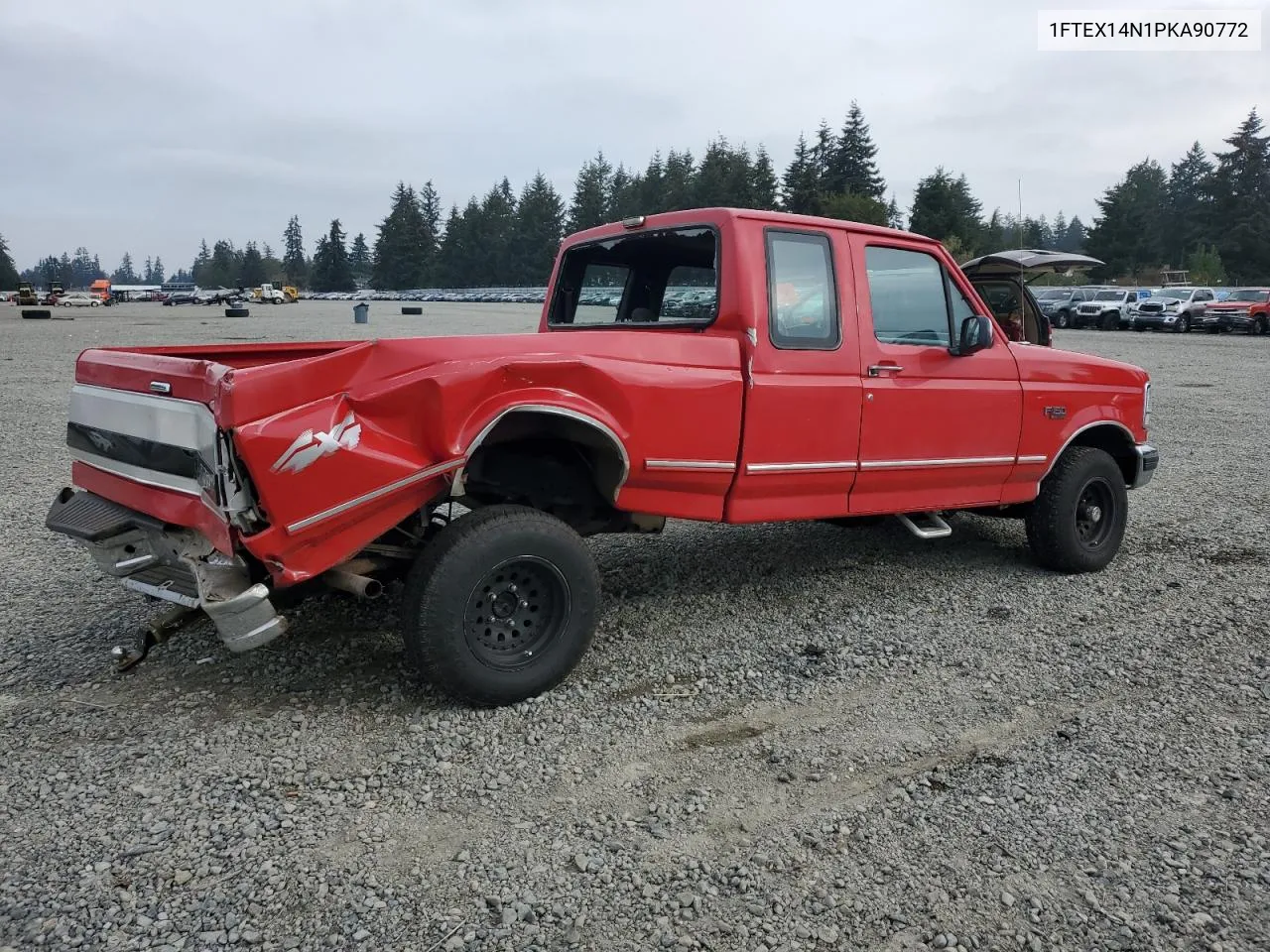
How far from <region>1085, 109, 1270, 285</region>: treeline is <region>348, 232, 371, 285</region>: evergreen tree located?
89.7 m

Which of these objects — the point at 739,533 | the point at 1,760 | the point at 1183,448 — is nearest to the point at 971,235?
the point at 1183,448

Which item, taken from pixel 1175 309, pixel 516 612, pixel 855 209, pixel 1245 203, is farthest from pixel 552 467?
pixel 1245 203

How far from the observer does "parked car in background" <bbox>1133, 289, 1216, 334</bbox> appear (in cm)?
3173

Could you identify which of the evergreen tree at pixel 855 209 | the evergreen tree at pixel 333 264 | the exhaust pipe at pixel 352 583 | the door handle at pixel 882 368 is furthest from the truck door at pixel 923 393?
the evergreen tree at pixel 333 264

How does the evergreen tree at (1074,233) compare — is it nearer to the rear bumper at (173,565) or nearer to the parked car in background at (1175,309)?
the parked car in background at (1175,309)

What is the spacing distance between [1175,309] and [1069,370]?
31.4 meters

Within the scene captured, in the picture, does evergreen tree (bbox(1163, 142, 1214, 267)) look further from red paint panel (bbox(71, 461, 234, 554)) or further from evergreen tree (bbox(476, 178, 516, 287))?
red paint panel (bbox(71, 461, 234, 554))

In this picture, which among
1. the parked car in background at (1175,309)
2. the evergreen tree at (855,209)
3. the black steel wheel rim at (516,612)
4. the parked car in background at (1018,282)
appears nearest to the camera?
the black steel wheel rim at (516,612)

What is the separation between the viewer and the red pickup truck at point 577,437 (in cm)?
324

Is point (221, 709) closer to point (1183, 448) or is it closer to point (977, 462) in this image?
point (977, 462)

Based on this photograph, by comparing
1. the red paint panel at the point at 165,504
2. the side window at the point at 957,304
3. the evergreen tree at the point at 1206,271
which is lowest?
the red paint panel at the point at 165,504

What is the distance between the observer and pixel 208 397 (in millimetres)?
3158

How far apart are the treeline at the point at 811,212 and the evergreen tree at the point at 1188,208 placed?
0.18m

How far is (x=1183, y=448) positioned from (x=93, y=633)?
401 inches
